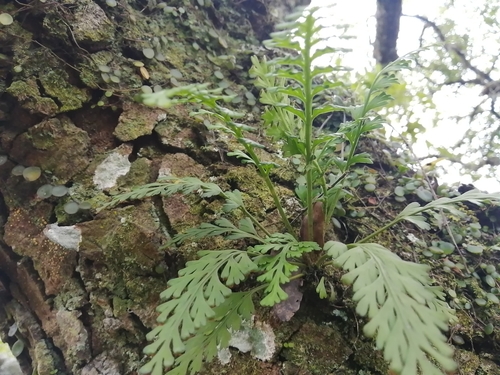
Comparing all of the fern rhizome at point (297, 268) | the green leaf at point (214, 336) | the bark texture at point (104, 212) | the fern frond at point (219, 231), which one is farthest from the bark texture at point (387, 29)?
the green leaf at point (214, 336)

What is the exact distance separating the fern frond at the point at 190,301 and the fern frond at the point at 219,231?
4.1 inches

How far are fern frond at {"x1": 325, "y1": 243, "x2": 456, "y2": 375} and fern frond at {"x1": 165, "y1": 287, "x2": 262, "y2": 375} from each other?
35cm

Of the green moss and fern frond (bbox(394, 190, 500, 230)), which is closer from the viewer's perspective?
fern frond (bbox(394, 190, 500, 230))

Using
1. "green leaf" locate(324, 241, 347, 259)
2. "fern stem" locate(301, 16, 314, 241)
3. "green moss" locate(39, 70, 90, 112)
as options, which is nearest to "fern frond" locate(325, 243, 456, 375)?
"green leaf" locate(324, 241, 347, 259)

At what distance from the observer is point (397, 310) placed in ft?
2.43

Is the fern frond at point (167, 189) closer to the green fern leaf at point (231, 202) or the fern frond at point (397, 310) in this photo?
the green fern leaf at point (231, 202)

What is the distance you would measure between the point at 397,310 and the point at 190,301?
523mm

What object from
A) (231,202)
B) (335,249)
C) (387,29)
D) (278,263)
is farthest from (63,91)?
(387,29)

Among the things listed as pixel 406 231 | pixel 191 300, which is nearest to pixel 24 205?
pixel 191 300

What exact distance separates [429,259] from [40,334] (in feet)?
5.91

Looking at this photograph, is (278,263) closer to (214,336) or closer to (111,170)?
(214,336)

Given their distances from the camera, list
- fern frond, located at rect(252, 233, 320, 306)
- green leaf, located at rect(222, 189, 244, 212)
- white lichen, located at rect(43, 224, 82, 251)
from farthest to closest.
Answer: white lichen, located at rect(43, 224, 82, 251)
green leaf, located at rect(222, 189, 244, 212)
fern frond, located at rect(252, 233, 320, 306)

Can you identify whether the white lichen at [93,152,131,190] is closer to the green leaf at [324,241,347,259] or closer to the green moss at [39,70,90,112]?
the green moss at [39,70,90,112]

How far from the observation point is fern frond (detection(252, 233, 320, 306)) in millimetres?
938
